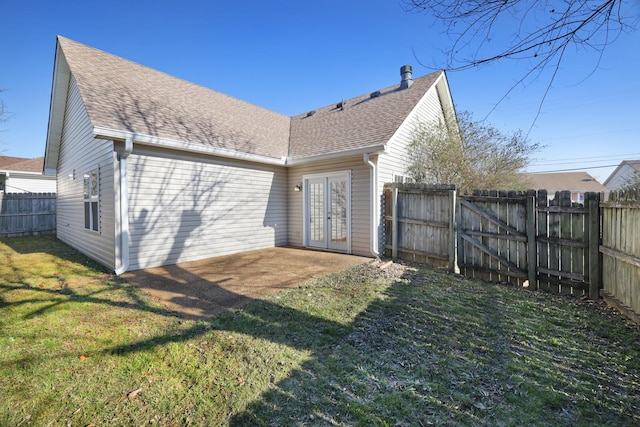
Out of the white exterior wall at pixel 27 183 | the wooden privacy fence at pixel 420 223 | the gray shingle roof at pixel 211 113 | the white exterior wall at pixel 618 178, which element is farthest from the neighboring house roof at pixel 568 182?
the white exterior wall at pixel 27 183

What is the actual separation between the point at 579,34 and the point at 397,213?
5327 millimetres

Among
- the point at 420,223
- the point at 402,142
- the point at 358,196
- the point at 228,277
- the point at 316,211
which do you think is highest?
the point at 402,142

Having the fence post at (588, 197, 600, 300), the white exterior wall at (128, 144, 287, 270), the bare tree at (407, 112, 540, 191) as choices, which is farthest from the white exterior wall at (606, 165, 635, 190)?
the white exterior wall at (128, 144, 287, 270)

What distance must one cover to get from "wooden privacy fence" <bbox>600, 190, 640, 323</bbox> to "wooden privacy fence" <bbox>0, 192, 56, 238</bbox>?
18.4 m

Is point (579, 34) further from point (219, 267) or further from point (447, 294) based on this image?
point (219, 267)

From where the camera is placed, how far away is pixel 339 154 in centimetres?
799

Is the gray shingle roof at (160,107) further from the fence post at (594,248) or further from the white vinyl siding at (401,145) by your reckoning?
the fence post at (594,248)

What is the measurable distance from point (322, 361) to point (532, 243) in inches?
180

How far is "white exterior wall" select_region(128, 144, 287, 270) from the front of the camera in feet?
21.4

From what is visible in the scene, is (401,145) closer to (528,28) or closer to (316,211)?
(316,211)

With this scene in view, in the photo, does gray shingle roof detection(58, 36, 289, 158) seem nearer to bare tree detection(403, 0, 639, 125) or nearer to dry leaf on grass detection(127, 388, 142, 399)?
dry leaf on grass detection(127, 388, 142, 399)

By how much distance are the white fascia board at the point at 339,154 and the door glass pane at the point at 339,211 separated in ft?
2.66

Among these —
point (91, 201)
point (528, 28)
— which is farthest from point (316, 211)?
point (528, 28)

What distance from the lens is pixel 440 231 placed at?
22.1 feet
